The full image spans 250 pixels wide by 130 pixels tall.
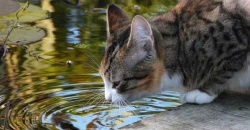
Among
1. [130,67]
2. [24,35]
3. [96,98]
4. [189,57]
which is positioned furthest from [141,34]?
[24,35]

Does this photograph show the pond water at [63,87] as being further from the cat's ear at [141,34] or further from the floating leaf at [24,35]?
the cat's ear at [141,34]

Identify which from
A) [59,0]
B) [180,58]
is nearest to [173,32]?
[180,58]

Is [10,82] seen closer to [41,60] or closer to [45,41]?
[41,60]

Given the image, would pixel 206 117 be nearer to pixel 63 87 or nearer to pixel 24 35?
pixel 63 87

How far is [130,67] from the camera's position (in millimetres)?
3949

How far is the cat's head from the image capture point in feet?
12.8

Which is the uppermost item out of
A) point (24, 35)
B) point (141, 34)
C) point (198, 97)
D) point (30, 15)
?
point (30, 15)

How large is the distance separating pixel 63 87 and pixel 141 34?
50.7 inches

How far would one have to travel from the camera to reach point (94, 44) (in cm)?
602

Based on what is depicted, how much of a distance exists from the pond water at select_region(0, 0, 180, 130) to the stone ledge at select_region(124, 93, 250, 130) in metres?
0.52

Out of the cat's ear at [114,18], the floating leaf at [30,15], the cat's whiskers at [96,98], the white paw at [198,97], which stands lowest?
the white paw at [198,97]

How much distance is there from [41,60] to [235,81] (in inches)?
77.0

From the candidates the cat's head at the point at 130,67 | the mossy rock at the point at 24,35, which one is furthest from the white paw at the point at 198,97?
the mossy rock at the point at 24,35

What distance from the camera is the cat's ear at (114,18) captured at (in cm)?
425
